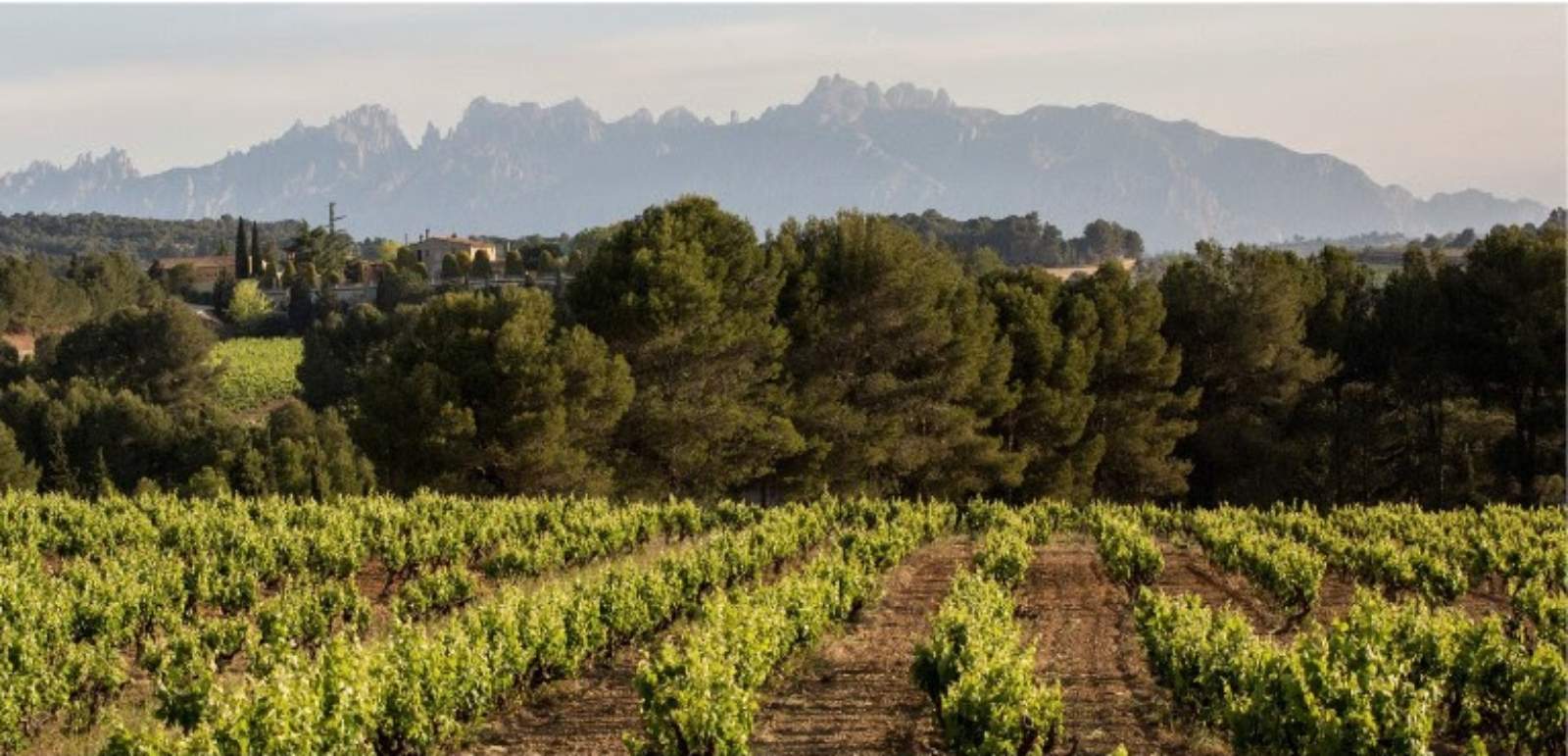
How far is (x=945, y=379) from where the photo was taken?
140 feet

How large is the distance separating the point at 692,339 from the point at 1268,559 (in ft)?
67.8

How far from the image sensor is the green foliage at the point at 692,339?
3872cm

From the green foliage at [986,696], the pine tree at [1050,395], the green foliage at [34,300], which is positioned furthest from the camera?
the green foliage at [34,300]

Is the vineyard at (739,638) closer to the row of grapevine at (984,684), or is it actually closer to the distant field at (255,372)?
the row of grapevine at (984,684)

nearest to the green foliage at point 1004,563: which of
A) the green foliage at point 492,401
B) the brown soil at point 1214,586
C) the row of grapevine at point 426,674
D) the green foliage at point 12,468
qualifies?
the brown soil at point 1214,586

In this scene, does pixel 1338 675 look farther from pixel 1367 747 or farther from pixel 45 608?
pixel 45 608

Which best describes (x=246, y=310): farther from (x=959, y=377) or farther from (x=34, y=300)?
(x=959, y=377)

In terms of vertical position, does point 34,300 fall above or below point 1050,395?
below

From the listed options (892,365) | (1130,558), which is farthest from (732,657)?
(892,365)

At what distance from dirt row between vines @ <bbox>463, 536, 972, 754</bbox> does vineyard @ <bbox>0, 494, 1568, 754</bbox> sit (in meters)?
0.06

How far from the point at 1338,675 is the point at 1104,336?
3592 cm

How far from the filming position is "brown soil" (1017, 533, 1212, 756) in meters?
14.6

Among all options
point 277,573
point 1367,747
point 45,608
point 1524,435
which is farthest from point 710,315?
point 1367,747

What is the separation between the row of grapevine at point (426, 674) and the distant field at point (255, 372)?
66.0 m
